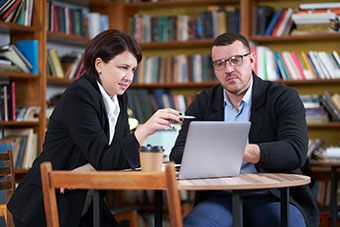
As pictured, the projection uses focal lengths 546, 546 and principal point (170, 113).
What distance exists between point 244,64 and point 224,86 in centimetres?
14

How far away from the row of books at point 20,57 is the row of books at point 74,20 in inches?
12.3

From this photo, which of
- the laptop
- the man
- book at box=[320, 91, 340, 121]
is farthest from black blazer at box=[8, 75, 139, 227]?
book at box=[320, 91, 340, 121]

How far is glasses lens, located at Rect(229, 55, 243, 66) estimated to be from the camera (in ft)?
8.54

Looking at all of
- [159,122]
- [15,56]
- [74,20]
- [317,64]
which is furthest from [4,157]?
[317,64]

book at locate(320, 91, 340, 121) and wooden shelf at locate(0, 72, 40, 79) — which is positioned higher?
wooden shelf at locate(0, 72, 40, 79)

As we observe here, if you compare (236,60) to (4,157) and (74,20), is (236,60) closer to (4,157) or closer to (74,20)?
(4,157)

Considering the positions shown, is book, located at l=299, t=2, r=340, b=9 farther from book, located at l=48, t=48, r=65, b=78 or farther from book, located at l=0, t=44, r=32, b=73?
book, located at l=0, t=44, r=32, b=73

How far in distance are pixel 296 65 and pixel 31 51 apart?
7.39 feet

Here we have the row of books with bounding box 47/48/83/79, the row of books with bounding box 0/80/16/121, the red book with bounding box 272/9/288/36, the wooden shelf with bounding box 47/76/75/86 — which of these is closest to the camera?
the row of books with bounding box 0/80/16/121

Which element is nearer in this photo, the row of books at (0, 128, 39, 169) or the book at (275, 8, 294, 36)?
the row of books at (0, 128, 39, 169)

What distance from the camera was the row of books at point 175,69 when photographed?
5.04m

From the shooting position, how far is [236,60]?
260 centimetres

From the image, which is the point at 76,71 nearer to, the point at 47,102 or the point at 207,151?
the point at 47,102

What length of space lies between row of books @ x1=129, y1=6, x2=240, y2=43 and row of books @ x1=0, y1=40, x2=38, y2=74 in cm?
116
